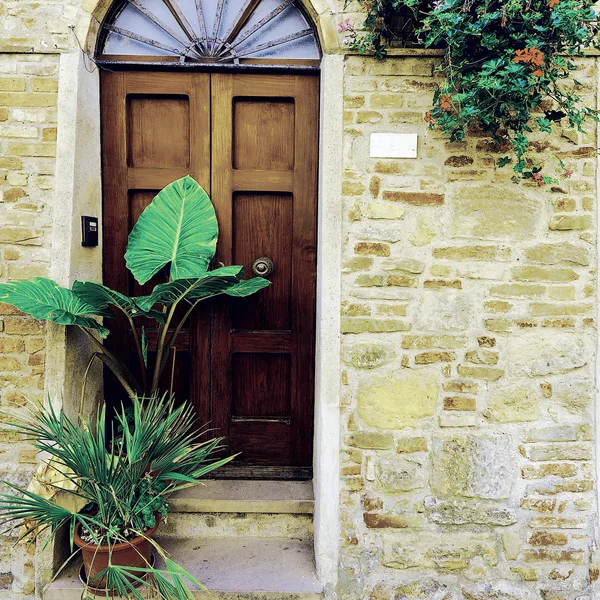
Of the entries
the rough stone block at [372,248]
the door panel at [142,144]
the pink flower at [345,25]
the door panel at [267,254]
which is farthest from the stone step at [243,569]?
the pink flower at [345,25]

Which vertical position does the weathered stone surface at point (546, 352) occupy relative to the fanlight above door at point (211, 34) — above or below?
below

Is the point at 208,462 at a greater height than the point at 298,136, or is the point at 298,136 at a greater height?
the point at 298,136

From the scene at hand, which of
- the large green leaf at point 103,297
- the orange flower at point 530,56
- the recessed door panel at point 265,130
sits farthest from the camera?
the recessed door panel at point 265,130

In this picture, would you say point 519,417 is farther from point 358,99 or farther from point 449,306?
point 358,99

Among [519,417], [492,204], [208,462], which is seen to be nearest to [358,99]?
[492,204]

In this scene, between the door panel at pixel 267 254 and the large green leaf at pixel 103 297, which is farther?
the door panel at pixel 267 254

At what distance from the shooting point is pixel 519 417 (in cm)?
271

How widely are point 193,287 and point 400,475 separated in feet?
4.48

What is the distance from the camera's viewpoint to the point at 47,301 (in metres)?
2.47

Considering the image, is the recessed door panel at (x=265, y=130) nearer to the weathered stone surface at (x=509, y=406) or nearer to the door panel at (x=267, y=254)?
the door panel at (x=267, y=254)

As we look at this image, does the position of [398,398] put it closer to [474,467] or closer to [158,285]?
[474,467]

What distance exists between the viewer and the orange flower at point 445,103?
2.48 metres

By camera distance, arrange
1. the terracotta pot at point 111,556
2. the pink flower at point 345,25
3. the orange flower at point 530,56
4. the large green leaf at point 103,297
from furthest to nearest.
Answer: the pink flower at point 345,25
the large green leaf at point 103,297
the terracotta pot at point 111,556
the orange flower at point 530,56

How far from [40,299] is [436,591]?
234 cm
